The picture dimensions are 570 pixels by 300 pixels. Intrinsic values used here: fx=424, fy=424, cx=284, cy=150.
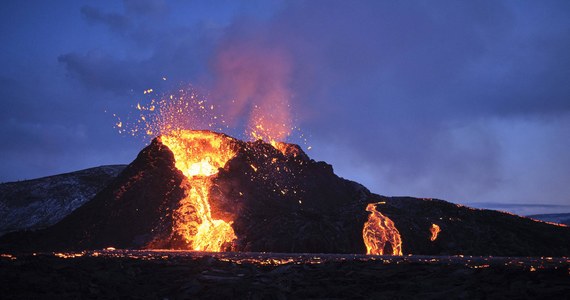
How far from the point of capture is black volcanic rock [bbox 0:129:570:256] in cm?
5747

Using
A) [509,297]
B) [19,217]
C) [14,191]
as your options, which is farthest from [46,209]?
[509,297]

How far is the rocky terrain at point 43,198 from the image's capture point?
4023 inches

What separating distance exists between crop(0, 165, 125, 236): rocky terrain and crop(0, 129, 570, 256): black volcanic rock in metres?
44.9

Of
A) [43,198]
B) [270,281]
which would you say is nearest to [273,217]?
[270,281]

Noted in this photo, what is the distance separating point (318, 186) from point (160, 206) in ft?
96.0

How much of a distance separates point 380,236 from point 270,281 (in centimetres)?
4067

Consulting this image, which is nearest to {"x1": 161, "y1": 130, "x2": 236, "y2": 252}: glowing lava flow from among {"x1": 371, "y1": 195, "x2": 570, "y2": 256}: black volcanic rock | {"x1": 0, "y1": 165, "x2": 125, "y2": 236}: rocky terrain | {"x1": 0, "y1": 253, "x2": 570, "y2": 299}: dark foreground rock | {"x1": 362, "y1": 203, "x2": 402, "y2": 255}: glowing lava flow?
{"x1": 362, "y1": 203, "x2": 402, "y2": 255}: glowing lava flow

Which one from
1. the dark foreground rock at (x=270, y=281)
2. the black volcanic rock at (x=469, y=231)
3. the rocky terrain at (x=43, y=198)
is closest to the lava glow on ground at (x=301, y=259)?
the dark foreground rock at (x=270, y=281)

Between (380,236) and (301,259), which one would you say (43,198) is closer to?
(380,236)

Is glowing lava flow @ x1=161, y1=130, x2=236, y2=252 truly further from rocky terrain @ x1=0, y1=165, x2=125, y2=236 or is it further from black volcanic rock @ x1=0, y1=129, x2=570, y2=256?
rocky terrain @ x1=0, y1=165, x2=125, y2=236

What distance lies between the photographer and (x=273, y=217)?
61312mm

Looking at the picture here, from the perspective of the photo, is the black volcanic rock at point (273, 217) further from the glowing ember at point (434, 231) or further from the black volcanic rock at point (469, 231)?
the glowing ember at point (434, 231)

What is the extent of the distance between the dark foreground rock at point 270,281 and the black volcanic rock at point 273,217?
1149 inches

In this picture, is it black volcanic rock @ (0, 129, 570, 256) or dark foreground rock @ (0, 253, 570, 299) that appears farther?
black volcanic rock @ (0, 129, 570, 256)
